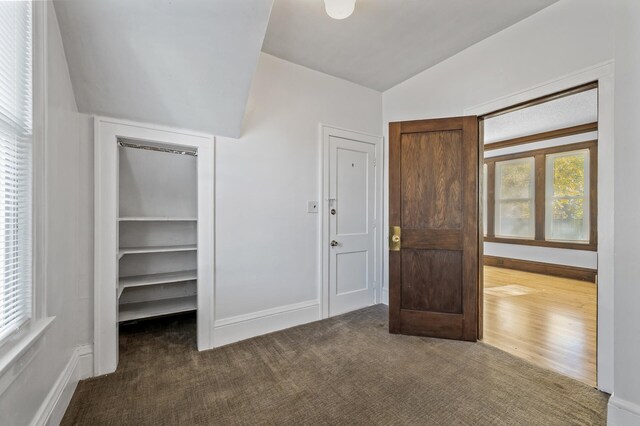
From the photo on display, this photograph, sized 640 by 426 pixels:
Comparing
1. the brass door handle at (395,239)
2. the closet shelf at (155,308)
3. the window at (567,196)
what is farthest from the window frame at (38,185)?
the window at (567,196)

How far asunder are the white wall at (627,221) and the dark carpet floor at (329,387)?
247 mm

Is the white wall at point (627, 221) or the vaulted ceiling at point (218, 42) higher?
the vaulted ceiling at point (218, 42)

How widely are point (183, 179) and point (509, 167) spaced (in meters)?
6.35

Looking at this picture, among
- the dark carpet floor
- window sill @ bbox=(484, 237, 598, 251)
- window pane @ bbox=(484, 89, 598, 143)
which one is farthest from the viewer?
window sill @ bbox=(484, 237, 598, 251)

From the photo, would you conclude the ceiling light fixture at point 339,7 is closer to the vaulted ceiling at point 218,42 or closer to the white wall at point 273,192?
the vaulted ceiling at point 218,42

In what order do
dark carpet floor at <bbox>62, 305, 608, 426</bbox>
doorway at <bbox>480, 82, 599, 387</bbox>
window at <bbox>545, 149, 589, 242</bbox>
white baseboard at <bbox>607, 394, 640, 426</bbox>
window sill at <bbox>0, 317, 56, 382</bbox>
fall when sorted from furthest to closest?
window at <bbox>545, 149, 589, 242</bbox> → doorway at <bbox>480, 82, 599, 387</bbox> → dark carpet floor at <bbox>62, 305, 608, 426</bbox> → white baseboard at <bbox>607, 394, 640, 426</bbox> → window sill at <bbox>0, 317, 56, 382</bbox>

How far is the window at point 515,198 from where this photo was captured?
18.2 feet

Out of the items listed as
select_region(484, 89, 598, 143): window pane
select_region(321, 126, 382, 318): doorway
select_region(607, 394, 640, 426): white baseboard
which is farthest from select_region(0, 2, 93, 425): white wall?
select_region(484, 89, 598, 143): window pane

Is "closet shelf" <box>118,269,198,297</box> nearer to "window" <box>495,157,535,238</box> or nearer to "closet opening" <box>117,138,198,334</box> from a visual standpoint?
"closet opening" <box>117,138,198,334</box>

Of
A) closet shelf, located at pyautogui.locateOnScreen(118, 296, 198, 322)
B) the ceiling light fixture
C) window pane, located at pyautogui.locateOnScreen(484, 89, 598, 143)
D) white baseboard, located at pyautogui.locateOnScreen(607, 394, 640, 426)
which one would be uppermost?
window pane, located at pyautogui.locateOnScreen(484, 89, 598, 143)

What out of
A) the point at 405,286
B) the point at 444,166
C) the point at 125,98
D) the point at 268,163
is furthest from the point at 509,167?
the point at 125,98

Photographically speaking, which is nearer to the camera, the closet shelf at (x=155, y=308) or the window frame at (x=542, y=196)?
the closet shelf at (x=155, y=308)

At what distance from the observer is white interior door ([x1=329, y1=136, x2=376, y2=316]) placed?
120 inches

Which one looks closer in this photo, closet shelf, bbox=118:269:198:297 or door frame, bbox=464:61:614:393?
door frame, bbox=464:61:614:393
